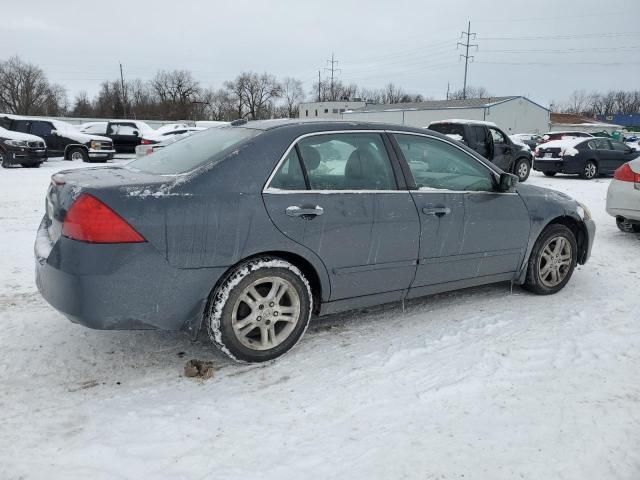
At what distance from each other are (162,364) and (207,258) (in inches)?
32.8

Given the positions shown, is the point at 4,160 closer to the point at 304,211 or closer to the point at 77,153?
the point at 77,153

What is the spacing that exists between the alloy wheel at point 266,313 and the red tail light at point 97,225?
753 millimetres

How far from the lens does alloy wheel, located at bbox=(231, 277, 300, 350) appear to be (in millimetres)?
3178

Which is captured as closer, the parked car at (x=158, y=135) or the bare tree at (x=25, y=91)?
the parked car at (x=158, y=135)

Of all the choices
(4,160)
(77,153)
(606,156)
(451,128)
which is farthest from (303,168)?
(77,153)

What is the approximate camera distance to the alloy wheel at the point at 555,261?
464 centimetres

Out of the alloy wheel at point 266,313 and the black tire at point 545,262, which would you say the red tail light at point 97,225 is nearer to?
the alloy wheel at point 266,313

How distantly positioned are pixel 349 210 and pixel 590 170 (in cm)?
1482

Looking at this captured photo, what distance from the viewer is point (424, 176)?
3.88m

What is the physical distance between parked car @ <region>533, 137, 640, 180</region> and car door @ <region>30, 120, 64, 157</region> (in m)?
16.5

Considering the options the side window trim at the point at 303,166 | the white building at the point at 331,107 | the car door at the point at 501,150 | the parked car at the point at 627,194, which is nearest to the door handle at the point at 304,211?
the side window trim at the point at 303,166

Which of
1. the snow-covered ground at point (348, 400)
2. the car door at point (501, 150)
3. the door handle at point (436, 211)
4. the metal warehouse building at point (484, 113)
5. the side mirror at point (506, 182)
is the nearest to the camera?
the snow-covered ground at point (348, 400)

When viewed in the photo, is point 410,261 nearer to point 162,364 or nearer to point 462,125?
point 162,364

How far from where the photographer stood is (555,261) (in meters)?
4.70
